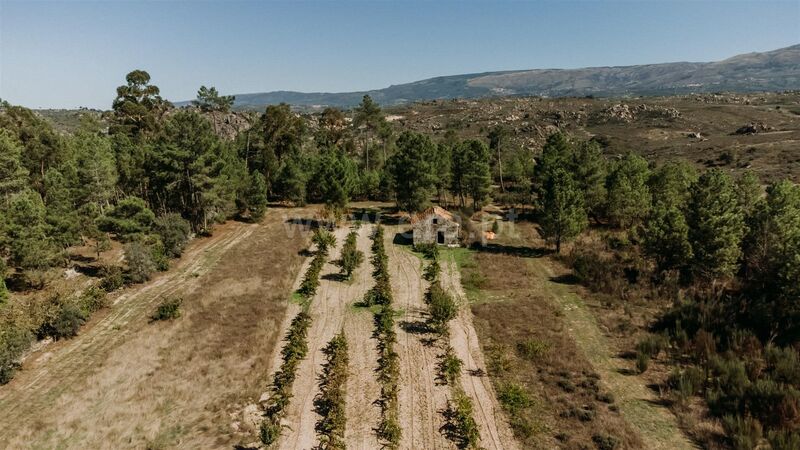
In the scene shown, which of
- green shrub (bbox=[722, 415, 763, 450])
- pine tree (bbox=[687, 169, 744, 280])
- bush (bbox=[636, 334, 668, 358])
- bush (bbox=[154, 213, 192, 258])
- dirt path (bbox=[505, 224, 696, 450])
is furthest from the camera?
bush (bbox=[154, 213, 192, 258])

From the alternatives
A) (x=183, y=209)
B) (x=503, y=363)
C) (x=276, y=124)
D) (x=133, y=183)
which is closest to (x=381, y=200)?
(x=276, y=124)

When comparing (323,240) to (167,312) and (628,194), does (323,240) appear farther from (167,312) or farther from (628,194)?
(628,194)

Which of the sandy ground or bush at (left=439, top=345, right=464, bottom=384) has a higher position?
the sandy ground

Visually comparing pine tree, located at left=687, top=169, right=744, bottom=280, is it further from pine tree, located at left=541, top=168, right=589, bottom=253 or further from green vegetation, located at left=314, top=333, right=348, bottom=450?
green vegetation, located at left=314, top=333, right=348, bottom=450

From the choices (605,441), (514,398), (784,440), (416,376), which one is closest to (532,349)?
(514,398)

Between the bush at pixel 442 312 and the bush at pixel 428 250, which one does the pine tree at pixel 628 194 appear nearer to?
the bush at pixel 428 250

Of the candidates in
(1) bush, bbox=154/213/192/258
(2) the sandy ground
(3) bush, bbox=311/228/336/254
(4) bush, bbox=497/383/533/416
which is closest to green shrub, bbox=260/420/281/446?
(2) the sandy ground

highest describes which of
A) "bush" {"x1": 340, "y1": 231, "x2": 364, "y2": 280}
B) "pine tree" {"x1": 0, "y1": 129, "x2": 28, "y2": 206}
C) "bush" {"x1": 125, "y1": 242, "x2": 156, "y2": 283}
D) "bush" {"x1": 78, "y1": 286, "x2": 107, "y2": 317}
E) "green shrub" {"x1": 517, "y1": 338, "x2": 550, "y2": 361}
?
"pine tree" {"x1": 0, "y1": 129, "x2": 28, "y2": 206}
